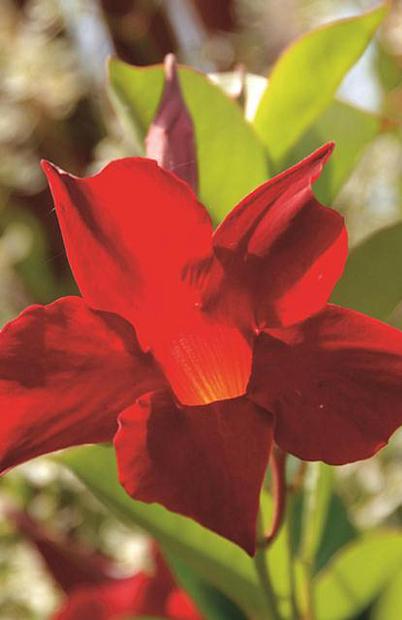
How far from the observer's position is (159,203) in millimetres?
338

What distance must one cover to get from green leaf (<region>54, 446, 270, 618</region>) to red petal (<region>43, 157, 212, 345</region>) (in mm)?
113

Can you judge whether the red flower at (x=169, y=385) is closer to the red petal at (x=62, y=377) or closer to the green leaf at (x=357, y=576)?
the red petal at (x=62, y=377)

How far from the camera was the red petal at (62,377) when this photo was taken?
1.10 ft

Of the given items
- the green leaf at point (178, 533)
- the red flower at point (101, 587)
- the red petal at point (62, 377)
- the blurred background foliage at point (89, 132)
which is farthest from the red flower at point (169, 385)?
the blurred background foliage at point (89, 132)

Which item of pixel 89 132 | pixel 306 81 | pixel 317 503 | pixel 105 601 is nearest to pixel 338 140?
pixel 306 81

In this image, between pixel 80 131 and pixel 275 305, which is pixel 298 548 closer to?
pixel 275 305

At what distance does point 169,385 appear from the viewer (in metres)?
0.36

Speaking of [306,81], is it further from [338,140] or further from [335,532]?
[335,532]

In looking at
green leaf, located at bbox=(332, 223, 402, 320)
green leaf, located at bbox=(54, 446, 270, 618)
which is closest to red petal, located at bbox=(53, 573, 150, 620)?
green leaf, located at bbox=(54, 446, 270, 618)

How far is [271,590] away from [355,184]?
1.79ft

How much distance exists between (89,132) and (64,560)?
53 centimetres

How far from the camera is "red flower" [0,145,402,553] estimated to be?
328mm

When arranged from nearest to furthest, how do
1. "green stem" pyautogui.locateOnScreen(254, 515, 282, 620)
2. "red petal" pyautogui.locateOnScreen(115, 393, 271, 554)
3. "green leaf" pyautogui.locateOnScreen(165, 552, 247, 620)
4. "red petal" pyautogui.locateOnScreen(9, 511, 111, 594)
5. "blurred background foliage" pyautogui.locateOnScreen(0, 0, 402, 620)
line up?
"red petal" pyautogui.locateOnScreen(115, 393, 271, 554) < "green stem" pyautogui.locateOnScreen(254, 515, 282, 620) < "green leaf" pyautogui.locateOnScreen(165, 552, 247, 620) < "red petal" pyautogui.locateOnScreen(9, 511, 111, 594) < "blurred background foliage" pyautogui.locateOnScreen(0, 0, 402, 620)

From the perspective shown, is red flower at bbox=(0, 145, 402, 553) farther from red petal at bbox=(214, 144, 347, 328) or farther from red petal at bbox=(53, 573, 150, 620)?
red petal at bbox=(53, 573, 150, 620)
